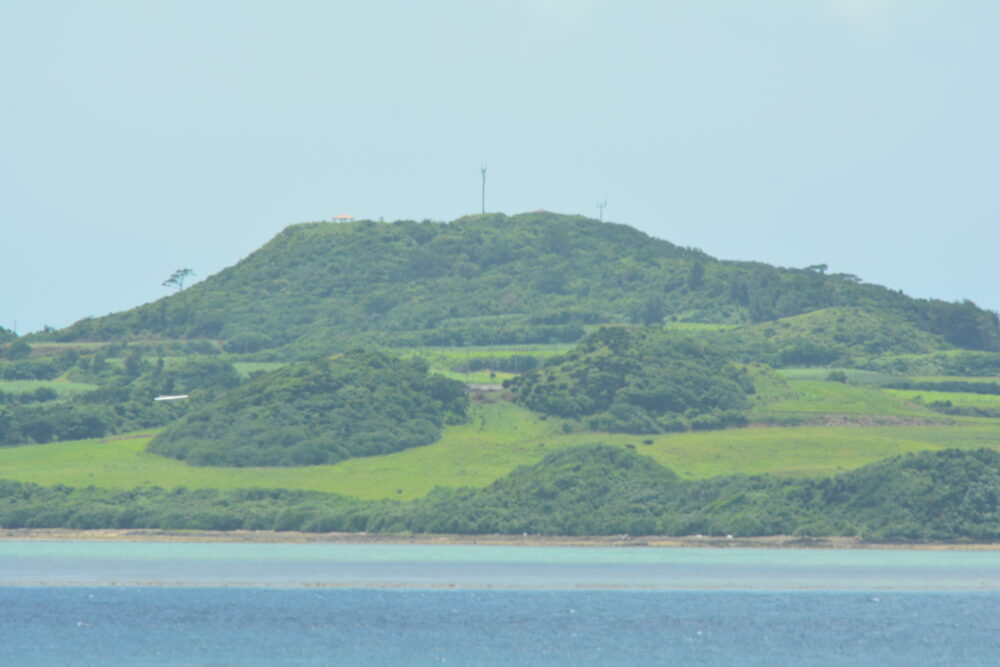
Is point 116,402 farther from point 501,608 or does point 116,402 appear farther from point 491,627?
point 491,627

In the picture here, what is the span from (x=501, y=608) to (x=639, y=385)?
76.1 meters

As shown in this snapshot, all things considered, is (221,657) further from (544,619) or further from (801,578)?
(801,578)

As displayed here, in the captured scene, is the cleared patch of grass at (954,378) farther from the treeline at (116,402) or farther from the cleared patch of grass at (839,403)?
the treeline at (116,402)

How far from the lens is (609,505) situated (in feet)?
324

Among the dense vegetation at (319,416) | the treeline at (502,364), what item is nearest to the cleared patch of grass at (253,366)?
the treeline at (502,364)

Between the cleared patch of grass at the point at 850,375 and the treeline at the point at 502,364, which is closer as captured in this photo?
the cleared patch of grass at the point at 850,375

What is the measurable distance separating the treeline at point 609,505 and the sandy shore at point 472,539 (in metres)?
0.55

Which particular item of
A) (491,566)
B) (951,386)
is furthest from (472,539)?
(951,386)

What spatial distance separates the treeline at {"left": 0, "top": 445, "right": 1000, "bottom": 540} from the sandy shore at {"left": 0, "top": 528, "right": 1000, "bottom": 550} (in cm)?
55

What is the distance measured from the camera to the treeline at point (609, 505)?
8850 cm

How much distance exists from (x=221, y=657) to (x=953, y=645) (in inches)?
1048

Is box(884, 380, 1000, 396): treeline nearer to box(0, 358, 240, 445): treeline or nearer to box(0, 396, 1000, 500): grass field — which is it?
box(0, 396, 1000, 500): grass field

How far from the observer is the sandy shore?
89938 millimetres

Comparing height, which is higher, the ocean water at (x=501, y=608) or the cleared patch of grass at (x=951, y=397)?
the cleared patch of grass at (x=951, y=397)
